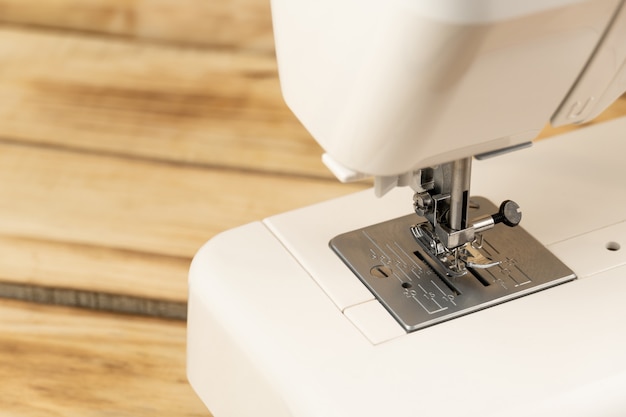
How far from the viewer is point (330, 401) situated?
957 mm

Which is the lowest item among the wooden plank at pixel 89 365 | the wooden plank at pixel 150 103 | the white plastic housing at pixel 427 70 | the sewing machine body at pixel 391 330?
the wooden plank at pixel 89 365

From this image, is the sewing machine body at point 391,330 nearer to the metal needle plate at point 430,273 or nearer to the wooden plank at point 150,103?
the metal needle plate at point 430,273

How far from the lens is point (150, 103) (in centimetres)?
163

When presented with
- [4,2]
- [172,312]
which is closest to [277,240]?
[172,312]

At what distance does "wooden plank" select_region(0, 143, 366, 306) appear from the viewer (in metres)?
1.34

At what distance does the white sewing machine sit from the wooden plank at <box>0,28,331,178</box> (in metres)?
0.41

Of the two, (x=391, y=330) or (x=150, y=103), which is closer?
(x=391, y=330)

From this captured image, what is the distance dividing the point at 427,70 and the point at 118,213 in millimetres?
659

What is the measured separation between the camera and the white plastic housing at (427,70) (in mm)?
833

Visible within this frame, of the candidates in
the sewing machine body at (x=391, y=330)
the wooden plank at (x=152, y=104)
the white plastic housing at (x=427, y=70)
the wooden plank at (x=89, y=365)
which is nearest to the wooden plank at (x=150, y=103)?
the wooden plank at (x=152, y=104)

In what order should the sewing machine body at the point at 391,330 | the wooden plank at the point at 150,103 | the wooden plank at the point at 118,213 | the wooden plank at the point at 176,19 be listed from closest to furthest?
the sewing machine body at the point at 391,330, the wooden plank at the point at 118,213, the wooden plank at the point at 150,103, the wooden plank at the point at 176,19

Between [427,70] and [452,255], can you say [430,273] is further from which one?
[427,70]

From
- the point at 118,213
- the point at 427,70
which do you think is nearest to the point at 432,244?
the point at 427,70

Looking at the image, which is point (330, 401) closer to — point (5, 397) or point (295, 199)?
point (5, 397)
